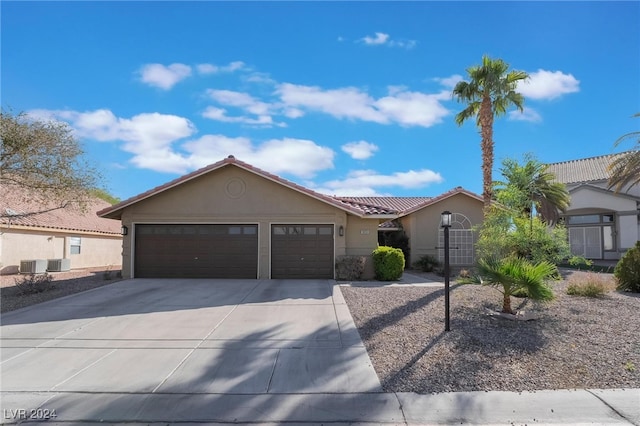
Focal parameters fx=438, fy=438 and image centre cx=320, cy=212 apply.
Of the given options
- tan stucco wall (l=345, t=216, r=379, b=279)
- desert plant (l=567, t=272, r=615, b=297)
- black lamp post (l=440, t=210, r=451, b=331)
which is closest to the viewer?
black lamp post (l=440, t=210, r=451, b=331)

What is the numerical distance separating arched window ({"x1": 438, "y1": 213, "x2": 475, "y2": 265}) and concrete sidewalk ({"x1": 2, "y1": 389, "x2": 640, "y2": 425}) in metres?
16.5

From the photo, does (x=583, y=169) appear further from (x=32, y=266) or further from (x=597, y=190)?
(x=32, y=266)

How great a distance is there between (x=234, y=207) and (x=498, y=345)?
11.6m

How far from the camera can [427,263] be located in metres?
20.8

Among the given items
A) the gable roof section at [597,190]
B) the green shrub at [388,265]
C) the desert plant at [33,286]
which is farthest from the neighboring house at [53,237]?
the gable roof section at [597,190]

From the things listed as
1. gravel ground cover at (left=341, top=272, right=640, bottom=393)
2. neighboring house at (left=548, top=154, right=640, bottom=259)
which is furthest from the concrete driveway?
neighboring house at (left=548, top=154, right=640, bottom=259)

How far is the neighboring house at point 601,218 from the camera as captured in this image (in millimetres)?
26219

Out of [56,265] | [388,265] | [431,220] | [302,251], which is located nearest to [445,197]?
[431,220]

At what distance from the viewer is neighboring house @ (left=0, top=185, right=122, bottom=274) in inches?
727

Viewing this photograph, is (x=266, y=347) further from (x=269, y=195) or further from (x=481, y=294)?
(x=269, y=195)

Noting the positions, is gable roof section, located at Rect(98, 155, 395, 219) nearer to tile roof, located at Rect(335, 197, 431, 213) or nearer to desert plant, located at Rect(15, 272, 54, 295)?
desert plant, located at Rect(15, 272, 54, 295)

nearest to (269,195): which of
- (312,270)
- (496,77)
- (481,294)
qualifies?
(312,270)

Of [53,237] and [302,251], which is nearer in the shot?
[302,251]

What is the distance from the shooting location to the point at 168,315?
9883mm
